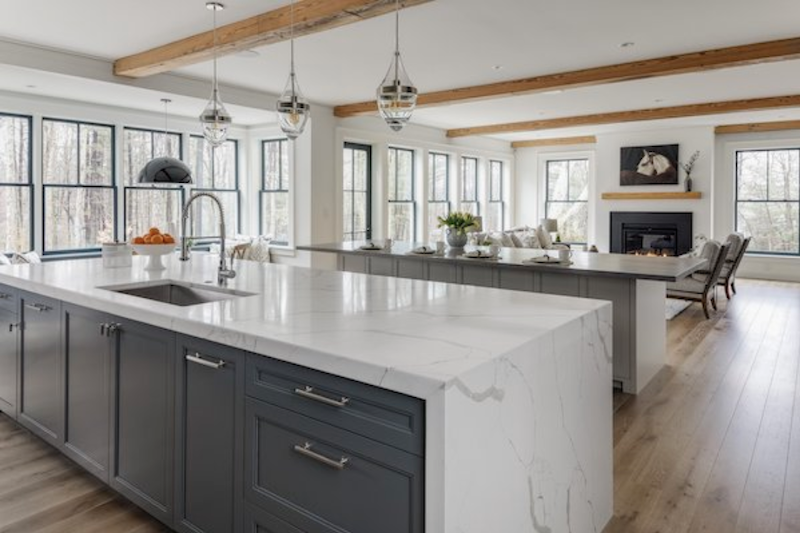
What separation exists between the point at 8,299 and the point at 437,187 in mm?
7889

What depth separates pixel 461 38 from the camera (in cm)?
478

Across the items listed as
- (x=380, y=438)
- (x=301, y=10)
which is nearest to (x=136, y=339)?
(x=380, y=438)

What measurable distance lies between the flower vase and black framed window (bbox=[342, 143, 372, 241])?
3343 mm

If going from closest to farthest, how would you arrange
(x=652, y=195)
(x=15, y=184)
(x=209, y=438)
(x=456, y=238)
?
(x=209, y=438) → (x=456, y=238) → (x=15, y=184) → (x=652, y=195)

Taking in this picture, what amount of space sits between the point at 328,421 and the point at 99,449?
141 centimetres

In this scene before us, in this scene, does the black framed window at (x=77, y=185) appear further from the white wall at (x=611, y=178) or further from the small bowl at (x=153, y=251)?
the white wall at (x=611, y=178)

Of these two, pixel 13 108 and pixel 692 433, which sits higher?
pixel 13 108

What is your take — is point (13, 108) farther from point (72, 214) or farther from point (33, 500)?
point (33, 500)

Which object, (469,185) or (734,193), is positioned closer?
(734,193)

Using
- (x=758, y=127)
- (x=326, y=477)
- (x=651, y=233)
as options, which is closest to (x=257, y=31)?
(x=326, y=477)

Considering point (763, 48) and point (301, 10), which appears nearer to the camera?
point (301, 10)

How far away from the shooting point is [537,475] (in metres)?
1.73

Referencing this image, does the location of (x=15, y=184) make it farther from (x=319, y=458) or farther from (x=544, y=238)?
(x=544, y=238)

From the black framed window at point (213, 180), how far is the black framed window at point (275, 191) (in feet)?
1.43
